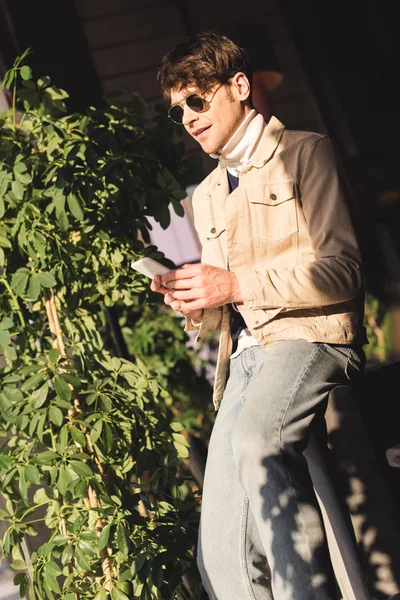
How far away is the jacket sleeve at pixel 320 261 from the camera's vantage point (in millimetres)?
2100

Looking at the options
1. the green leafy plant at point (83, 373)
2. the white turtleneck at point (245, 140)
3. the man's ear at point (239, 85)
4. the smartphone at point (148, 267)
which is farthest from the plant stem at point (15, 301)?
the man's ear at point (239, 85)

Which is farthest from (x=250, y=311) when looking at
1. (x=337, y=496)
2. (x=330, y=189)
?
(x=337, y=496)

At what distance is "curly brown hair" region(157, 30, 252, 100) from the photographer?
7.74 feet

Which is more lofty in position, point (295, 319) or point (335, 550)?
point (295, 319)

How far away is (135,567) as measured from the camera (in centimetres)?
256

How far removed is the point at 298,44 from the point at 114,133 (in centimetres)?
276

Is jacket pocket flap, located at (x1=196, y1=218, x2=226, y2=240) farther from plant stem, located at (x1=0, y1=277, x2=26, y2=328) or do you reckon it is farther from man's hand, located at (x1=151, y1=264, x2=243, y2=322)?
plant stem, located at (x1=0, y1=277, x2=26, y2=328)

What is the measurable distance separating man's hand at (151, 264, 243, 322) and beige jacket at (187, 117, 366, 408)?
4 centimetres

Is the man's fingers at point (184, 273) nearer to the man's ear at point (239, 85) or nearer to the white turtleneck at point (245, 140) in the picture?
the white turtleneck at point (245, 140)

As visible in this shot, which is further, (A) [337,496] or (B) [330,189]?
(A) [337,496]

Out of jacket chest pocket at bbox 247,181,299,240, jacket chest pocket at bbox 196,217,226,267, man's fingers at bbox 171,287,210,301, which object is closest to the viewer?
man's fingers at bbox 171,287,210,301

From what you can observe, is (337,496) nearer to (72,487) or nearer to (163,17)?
(72,487)

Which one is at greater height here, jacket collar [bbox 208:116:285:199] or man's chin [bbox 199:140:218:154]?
man's chin [bbox 199:140:218:154]

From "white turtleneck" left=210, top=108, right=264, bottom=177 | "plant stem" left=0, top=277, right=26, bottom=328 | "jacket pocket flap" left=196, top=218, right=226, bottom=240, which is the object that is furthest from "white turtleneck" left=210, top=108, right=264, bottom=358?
"plant stem" left=0, top=277, right=26, bottom=328
